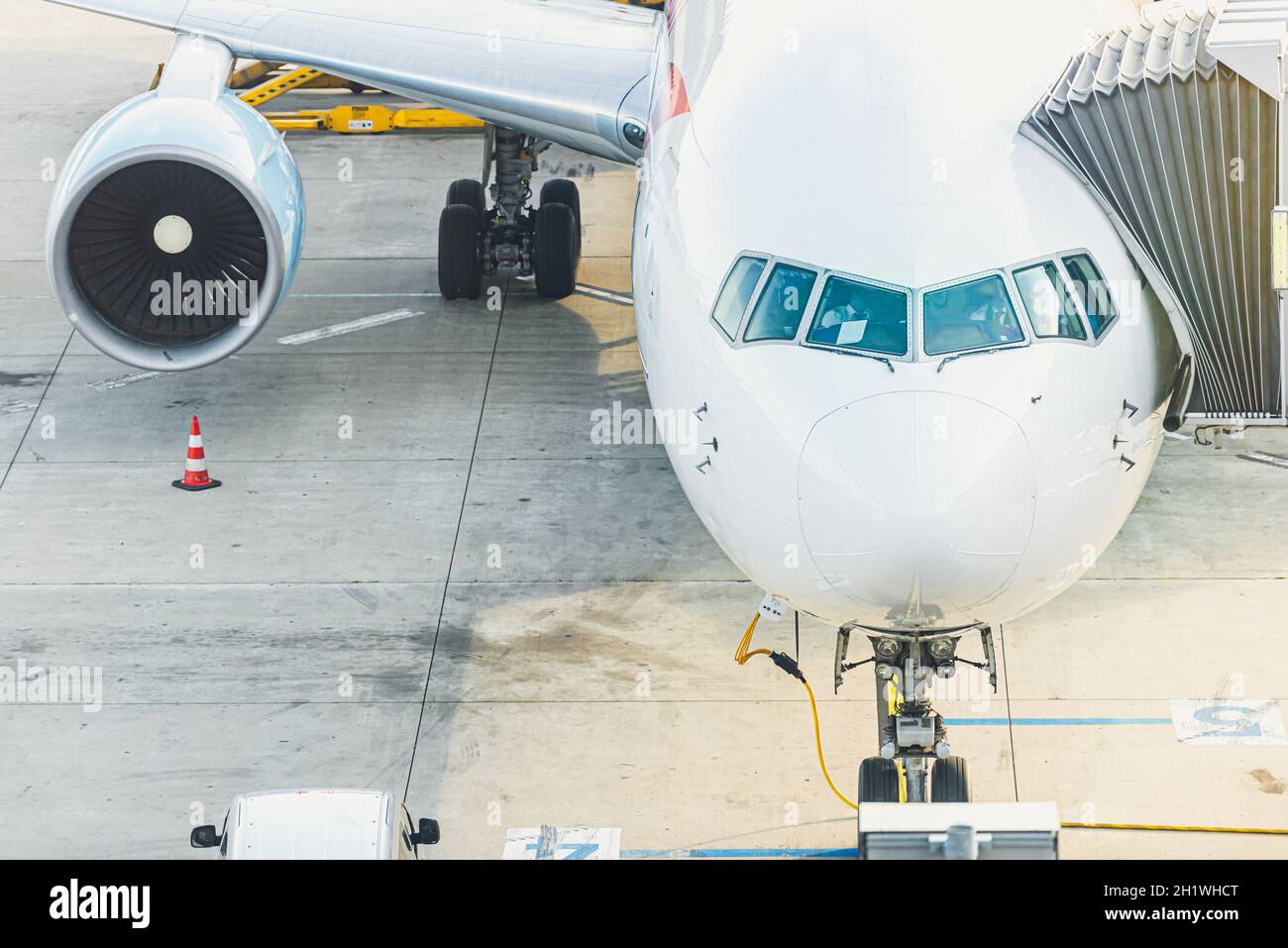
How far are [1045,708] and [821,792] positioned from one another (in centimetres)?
157

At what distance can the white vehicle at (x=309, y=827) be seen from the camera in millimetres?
8172

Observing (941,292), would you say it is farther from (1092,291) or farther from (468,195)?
(468,195)

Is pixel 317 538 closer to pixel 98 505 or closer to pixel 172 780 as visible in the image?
pixel 98 505

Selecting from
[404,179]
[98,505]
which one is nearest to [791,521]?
[98,505]

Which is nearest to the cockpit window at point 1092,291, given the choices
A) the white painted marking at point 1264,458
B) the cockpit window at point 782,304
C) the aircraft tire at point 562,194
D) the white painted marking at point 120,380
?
the cockpit window at point 782,304

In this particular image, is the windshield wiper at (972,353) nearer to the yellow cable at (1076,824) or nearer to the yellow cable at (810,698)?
the yellow cable at (1076,824)

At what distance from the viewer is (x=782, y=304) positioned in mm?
7891

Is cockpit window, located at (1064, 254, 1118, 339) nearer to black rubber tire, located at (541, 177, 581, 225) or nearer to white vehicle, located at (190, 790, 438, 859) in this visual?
white vehicle, located at (190, 790, 438, 859)

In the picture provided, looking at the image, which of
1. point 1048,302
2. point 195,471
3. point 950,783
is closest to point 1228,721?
point 950,783

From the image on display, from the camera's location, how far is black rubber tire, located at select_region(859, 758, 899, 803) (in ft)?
28.5

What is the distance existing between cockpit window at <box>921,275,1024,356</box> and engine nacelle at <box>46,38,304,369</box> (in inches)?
275

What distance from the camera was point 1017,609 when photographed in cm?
783

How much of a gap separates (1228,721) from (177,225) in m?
8.26
